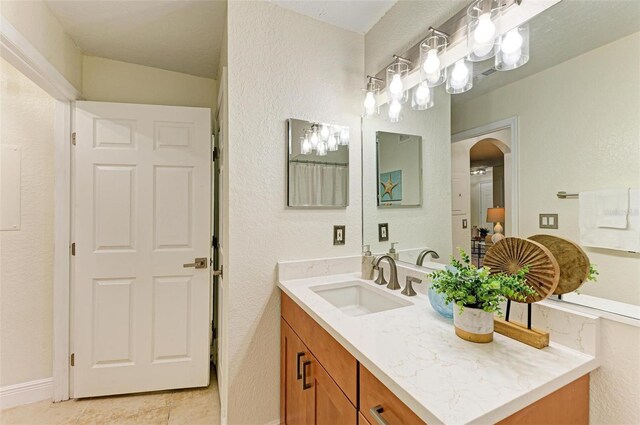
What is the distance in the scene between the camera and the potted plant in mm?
823

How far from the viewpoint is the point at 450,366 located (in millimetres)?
750

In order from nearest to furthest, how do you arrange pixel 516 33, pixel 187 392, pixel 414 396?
1. pixel 414 396
2. pixel 516 33
3. pixel 187 392

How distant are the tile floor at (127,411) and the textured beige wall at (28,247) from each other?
8.5 inches

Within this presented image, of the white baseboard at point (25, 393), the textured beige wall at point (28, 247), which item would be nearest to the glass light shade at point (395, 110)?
the textured beige wall at point (28, 247)

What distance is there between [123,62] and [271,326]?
85.3 inches

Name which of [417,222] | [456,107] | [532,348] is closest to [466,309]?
[532,348]

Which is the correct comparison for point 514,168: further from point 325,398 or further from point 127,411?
point 127,411

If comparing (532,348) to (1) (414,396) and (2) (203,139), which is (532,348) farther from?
(2) (203,139)

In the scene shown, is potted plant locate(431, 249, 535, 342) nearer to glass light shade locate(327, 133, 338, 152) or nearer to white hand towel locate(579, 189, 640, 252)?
white hand towel locate(579, 189, 640, 252)

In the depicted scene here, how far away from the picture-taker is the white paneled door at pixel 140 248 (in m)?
1.87

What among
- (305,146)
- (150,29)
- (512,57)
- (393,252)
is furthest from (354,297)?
(150,29)

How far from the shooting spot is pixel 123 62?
6.88ft

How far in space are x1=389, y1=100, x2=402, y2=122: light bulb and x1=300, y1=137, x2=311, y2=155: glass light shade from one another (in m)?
0.49

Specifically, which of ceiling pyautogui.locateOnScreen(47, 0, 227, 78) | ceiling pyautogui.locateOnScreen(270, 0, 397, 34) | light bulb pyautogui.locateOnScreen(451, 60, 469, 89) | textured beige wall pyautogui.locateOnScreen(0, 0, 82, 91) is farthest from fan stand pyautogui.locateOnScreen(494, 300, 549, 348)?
textured beige wall pyautogui.locateOnScreen(0, 0, 82, 91)
